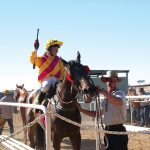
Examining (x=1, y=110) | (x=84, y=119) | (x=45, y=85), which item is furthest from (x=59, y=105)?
(x=84, y=119)

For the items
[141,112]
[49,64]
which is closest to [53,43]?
[49,64]

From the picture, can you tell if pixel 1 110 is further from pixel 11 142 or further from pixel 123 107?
pixel 123 107

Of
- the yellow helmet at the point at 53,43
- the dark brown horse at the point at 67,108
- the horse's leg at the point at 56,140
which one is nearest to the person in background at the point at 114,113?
the dark brown horse at the point at 67,108

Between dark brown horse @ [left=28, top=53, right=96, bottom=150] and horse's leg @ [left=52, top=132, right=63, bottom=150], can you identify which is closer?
dark brown horse @ [left=28, top=53, right=96, bottom=150]

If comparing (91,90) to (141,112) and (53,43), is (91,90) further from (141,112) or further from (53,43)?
(141,112)

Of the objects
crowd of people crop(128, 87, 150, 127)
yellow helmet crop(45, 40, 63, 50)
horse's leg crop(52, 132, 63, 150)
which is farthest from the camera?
crowd of people crop(128, 87, 150, 127)

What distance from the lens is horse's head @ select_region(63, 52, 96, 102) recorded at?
17.1ft

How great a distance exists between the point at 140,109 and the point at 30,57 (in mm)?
7333

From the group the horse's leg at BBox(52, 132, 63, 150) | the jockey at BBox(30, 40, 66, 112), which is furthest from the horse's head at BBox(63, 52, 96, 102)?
the jockey at BBox(30, 40, 66, 112)

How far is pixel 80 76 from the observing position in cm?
567

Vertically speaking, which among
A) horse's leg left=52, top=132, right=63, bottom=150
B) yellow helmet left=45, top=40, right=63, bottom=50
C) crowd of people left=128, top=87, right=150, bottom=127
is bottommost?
crowd of people left=128, top=87, right=150, bottom=127

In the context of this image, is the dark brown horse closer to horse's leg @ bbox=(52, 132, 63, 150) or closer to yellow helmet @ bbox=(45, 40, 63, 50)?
horse's leg @ bbox=(52, 132, 63, 150)

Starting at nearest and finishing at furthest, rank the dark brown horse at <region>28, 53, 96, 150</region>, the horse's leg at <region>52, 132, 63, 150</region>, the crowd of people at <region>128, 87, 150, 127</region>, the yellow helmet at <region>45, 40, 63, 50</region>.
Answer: the dark brown horse at <region>28, 53, 96, 150</region> < the horse's leg at <region>52, 132, 63, 150</region> < the yellow helmet at <region>45, 40, 63, 50</region> < the crowd of people at <region>128, 87, 150, 127</region>

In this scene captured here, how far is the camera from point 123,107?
16.2ft
